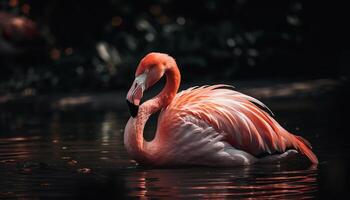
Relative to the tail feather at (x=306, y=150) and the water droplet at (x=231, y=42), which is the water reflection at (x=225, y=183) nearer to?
the tail feather at (x=306, y=150)

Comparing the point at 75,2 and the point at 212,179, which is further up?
the point at 75,2

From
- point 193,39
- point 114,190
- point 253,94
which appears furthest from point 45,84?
point 114,190

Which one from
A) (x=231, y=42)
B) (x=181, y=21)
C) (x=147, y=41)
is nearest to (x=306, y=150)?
(x=231, y=42)

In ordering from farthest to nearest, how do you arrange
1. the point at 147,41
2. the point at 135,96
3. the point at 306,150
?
1. the point at 147,41
2. the point at 306,150
3. the point at 135,96

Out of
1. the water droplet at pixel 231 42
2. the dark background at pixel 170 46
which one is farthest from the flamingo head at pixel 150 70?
the water droplet at pixel 231 42

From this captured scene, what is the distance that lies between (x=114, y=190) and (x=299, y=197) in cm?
121

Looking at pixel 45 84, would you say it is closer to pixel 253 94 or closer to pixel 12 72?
pixel 12 72

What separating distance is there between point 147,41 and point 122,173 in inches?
337

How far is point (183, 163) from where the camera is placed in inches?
302

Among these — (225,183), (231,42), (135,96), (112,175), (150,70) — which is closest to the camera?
(225,183)

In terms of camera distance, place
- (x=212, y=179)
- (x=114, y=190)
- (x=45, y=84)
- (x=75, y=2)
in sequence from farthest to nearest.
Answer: (x=75, y=2) → (x=45, y=84) → (x=212, y=179) → (x=114, y=190)

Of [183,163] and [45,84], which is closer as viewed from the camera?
[183,163]

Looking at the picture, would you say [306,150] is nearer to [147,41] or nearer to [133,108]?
[133,108]

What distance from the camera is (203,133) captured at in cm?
767
